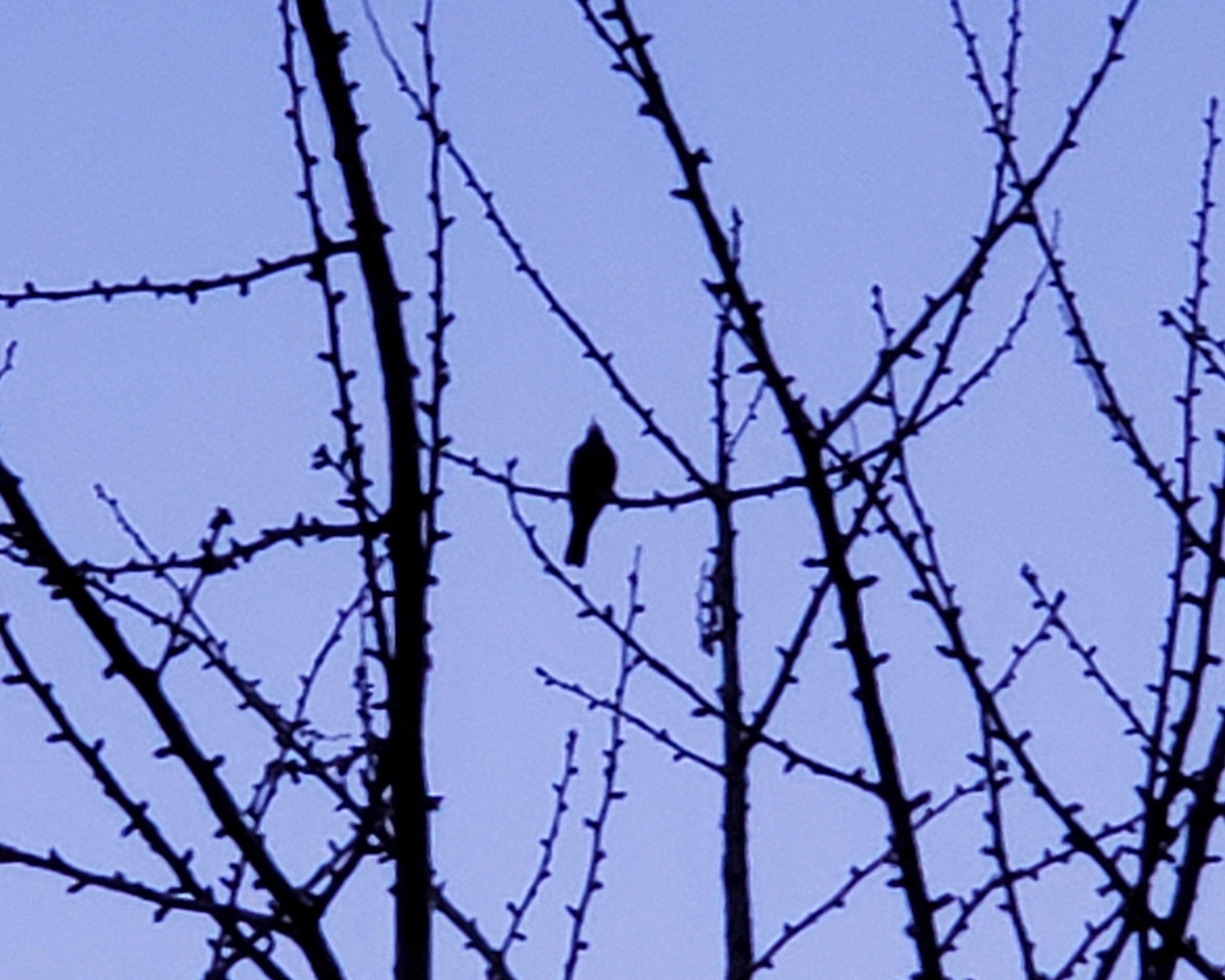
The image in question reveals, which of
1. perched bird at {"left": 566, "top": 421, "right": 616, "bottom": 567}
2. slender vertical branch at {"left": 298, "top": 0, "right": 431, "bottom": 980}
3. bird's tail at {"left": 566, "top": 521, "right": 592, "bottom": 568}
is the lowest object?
slender vertical branch at {"left": 298, "top": 0, "right": 431, "bottom": 980}

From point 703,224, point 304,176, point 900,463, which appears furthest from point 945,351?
point 304,176

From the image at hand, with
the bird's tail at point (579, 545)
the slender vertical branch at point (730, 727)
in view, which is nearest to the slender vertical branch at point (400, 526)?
the slender vertical branch at point (730, 727)

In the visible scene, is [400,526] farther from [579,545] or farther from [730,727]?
[579,545]

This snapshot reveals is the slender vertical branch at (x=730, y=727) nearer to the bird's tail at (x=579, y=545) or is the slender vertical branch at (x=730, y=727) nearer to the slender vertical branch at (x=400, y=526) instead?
the slender vertical branch at (x=400, y=526)

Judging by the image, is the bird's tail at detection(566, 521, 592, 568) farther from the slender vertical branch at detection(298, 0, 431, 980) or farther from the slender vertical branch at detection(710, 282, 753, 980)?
the slender vertical branch at detection(298, 0, 431, 980)

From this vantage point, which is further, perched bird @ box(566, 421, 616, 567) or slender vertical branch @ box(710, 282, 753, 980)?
perched bird @ box(566, 421, 616, 567)

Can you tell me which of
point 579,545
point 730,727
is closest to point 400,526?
point 730,727

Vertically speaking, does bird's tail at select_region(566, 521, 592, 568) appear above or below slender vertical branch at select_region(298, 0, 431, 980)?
above

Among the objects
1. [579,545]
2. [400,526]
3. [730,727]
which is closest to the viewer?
[400,526]

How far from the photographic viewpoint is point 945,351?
9.21 feet

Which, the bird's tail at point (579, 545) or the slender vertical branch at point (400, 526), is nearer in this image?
the slender vertical branch at point (400, 526)

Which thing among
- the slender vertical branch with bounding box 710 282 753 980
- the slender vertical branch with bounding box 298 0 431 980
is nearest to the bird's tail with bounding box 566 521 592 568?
the slender vertical branch with bounding box 710 282 753 980

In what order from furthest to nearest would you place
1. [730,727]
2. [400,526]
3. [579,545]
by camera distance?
[579,545] → [730,727] → [400,526]

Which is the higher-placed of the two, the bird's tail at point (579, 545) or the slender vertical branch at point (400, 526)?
the bird's tail at point (579, 545)
